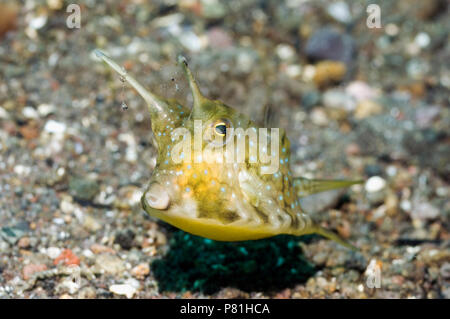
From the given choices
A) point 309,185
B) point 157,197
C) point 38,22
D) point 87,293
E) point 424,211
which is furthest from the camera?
point 38,22

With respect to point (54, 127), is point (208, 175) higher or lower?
lower

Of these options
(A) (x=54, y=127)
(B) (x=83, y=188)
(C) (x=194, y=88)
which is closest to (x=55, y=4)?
(A) (x=54, y=127)

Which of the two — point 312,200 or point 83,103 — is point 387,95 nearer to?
point 312,200

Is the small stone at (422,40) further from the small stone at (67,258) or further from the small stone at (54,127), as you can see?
the small stone at (67,258)

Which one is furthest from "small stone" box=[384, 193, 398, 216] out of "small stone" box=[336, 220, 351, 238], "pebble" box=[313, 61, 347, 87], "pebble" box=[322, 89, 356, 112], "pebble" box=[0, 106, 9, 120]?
"pebble" box=[0, 106, 9, 120]

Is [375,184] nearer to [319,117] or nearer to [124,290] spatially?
[319,117]
